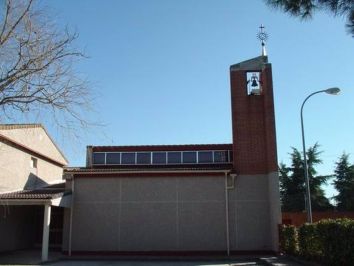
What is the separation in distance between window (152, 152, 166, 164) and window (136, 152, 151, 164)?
1.03ft

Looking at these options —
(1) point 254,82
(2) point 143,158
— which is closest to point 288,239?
(1) point 254,82

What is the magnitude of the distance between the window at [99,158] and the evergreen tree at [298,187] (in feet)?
86.3

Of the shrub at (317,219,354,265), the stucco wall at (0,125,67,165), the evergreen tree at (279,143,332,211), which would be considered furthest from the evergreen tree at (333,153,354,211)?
the shrub at (317,219,354,265)

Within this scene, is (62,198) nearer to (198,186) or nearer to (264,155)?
(198,186)

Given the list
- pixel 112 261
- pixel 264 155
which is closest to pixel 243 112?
pixel 264 155

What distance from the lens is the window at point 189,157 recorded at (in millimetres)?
30448

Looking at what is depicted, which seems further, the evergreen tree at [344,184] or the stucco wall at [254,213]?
the evergreen tree at [344,184]

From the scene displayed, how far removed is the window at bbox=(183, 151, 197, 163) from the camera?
30.4 m

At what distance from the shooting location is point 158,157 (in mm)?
30938

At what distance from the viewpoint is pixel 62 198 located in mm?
23734

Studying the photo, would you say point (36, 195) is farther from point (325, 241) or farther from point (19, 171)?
point (325, 241)

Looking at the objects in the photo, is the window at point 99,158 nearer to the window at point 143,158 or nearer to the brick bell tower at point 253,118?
the window at point 143,158

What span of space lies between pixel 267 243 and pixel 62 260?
997 cm

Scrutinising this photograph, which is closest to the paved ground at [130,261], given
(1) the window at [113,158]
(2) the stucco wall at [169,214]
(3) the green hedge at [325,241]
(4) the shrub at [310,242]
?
(4) the shrub at [310,242]
